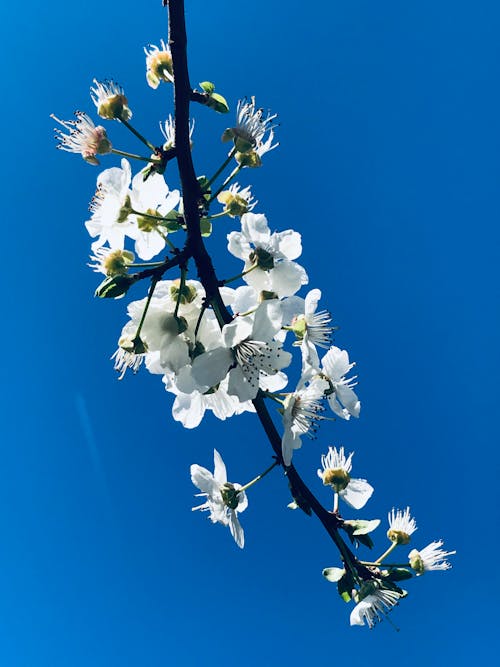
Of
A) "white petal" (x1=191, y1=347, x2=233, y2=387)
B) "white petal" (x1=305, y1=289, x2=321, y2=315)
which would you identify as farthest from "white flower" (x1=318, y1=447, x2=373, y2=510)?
"white petal" (x1=191, y1=347, x2=233, y2=387)

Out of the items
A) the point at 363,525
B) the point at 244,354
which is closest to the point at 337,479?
the point at 363,525

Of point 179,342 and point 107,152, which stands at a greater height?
point 107,152

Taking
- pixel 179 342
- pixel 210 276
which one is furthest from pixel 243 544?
pixel 210 276

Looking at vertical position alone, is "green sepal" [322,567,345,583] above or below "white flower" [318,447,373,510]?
below

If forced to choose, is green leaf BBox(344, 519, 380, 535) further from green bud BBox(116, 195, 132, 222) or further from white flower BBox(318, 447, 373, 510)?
green bud BBox(116, 195, 132, 222)

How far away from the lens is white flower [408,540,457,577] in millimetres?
2129

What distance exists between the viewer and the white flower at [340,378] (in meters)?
1.71

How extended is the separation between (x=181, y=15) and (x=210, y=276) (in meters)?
0.60

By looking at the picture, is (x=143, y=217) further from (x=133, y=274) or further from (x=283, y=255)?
(x=283, y=255)

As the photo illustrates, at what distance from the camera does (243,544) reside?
5.91 feet

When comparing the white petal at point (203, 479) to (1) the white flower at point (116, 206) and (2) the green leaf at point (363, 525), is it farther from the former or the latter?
(1) the white flower at point (116, 206)

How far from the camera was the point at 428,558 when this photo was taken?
2.20 meters

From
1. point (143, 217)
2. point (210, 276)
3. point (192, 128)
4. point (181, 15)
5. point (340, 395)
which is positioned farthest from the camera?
point (340, 395)

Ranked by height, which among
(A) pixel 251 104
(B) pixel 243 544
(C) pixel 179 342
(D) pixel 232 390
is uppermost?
(A) pixel 251 104
